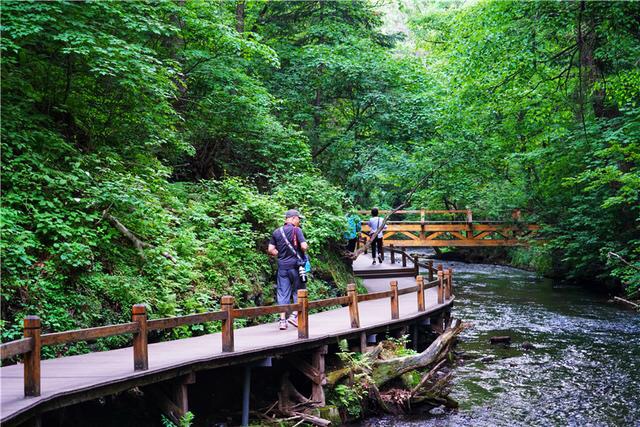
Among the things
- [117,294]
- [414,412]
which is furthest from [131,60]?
[414,412]

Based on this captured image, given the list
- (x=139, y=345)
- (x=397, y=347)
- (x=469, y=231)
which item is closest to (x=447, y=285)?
(x=397, y=347)

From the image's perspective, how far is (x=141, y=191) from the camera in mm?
9562

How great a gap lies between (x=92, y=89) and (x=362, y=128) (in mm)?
12262

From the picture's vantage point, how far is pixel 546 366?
1238 centimetres

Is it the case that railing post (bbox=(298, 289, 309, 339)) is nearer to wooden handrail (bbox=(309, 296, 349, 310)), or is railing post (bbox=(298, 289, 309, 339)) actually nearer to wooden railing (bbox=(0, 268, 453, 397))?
wooden railing (bbox=(0, 268, 453, 397))

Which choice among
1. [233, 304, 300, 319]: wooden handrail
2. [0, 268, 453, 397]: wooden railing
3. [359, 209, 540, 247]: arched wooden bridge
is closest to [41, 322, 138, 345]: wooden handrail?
[0, 268, 453, 397]: wooden railing

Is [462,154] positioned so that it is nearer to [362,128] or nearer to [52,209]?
[362,128]

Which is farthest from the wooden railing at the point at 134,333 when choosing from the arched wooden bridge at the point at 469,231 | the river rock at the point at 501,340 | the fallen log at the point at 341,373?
the arched wooden bridge at the point at 469,231

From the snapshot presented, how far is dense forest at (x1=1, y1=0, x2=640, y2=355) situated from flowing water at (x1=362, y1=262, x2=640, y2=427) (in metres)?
2.10

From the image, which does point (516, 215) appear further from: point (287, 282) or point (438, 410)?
point (287, 282)

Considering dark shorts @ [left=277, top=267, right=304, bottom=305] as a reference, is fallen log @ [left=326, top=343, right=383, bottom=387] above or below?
below

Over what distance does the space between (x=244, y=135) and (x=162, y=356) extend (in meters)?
9.08

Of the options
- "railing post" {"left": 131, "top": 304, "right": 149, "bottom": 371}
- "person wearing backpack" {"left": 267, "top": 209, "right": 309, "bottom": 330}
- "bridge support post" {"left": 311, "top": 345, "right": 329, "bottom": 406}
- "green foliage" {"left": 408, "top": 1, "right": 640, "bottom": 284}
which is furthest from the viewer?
"green foliage" {"left": 408, "top": 1, "right": 640, "bottom": 284}

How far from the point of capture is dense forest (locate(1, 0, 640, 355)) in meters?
8.69
